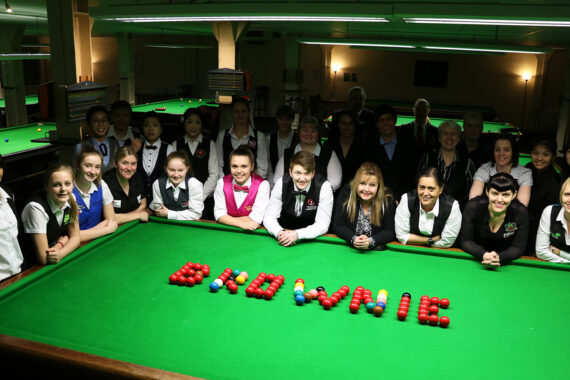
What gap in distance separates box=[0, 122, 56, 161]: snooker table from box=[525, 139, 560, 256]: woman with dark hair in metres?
5.85

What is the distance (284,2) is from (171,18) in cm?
110

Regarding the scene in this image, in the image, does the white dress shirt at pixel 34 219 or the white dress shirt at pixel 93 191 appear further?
the white dress shirt at pixel 93 191

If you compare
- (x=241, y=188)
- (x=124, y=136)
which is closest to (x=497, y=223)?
(x=241, y=188)

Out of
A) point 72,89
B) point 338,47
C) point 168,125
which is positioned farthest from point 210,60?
point 72,89

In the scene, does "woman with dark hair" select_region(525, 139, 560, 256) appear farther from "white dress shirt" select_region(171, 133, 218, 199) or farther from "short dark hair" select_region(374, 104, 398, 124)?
"white dress shirt" select_region(171, 133, 218, 199)

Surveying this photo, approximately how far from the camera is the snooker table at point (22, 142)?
6.39 meters

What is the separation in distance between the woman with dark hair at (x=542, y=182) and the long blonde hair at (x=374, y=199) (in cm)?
136

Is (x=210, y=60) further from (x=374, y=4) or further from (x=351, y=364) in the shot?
(x=351, y=364)

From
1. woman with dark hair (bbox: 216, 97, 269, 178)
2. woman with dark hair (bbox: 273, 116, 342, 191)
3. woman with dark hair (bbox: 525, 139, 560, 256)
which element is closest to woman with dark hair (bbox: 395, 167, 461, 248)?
woman with dark hair (bbox: 525, 139, 560, 256)

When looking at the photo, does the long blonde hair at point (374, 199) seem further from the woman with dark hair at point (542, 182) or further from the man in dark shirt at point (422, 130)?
the man in dark shirt at point (422, 130)

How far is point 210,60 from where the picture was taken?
19234mm

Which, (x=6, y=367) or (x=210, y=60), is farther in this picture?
(x=210, y=60)

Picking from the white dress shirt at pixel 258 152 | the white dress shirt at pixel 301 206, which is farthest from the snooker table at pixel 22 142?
the white dress shirt at pixel 301 206

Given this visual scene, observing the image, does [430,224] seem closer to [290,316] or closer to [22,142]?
[290,316]
